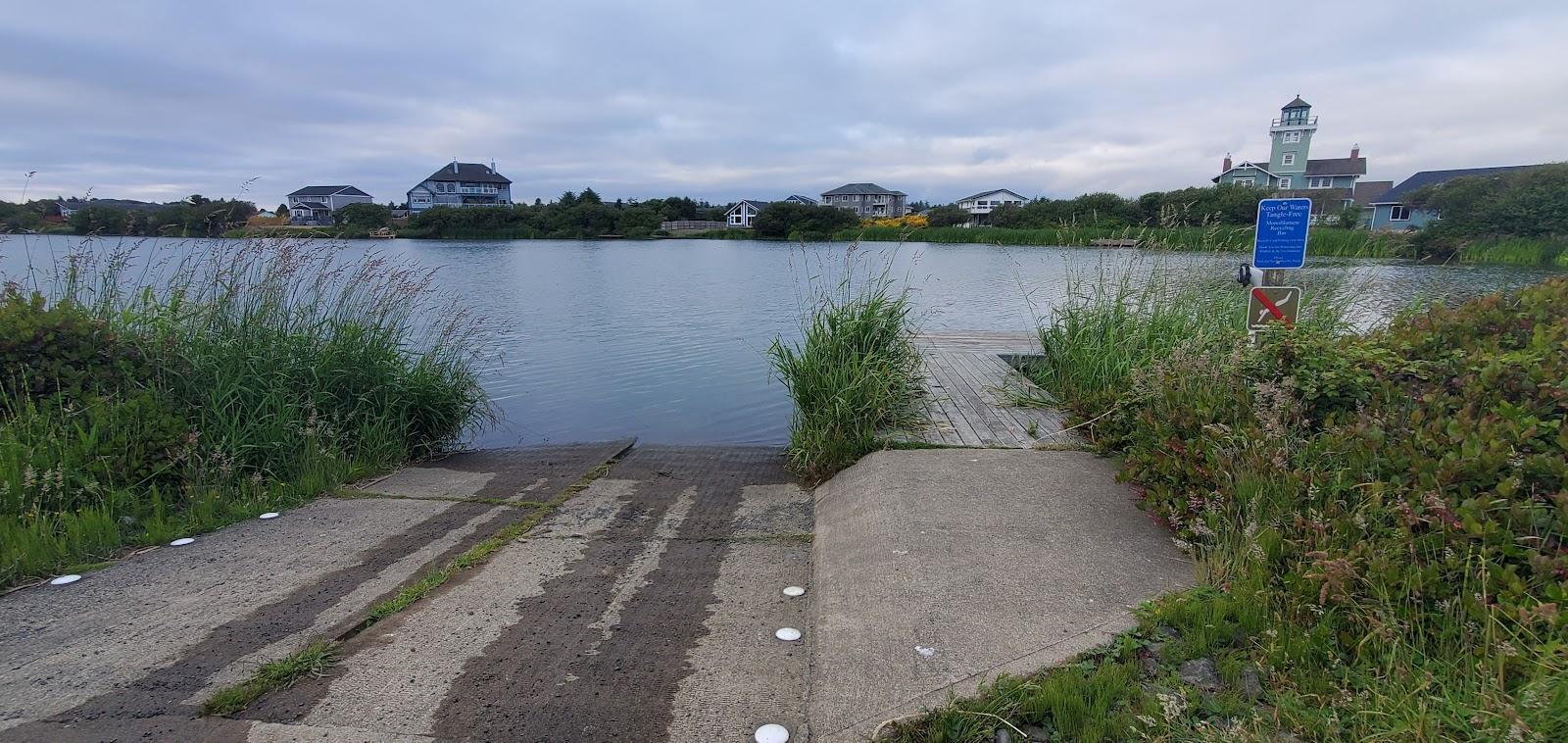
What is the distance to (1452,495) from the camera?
103 inches

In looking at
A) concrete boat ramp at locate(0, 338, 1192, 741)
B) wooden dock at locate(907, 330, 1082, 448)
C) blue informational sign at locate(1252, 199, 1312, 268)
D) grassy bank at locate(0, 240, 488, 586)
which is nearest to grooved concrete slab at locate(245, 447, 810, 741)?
concrete boat ramp at locate(0, 338, 1192, 741)

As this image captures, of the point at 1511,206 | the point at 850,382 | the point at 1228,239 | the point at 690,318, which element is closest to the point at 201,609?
the point at 850,382

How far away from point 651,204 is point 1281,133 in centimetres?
5774

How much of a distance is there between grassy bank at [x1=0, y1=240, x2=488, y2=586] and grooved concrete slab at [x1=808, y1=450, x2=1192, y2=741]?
392 centimetres

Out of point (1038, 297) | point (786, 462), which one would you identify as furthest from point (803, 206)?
point (786, 462)

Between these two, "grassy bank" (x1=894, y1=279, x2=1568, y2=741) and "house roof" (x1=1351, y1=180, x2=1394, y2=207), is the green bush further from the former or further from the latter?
"house roof" (x1=1351, y1=180, x2=1394, y2=207)

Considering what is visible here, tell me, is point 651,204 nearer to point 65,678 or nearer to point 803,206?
Answer: point 803,206

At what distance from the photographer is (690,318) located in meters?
17.3

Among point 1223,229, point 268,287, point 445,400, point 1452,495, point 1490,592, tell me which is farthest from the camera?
point 1223,229

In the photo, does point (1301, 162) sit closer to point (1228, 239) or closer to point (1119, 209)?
point (1119, 209)

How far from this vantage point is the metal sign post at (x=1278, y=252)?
17.6 ft

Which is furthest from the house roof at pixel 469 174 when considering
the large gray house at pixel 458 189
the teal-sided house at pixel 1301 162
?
the teal-sided house at pixel 1301 162

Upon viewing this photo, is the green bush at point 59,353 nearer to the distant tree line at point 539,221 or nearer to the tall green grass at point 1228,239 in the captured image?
the tall green grass at point 1228,239

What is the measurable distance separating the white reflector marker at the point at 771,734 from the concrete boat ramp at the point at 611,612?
0.11 feet
